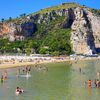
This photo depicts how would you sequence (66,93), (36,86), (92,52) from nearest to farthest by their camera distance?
(66,93) → (36,86) → (92,52)

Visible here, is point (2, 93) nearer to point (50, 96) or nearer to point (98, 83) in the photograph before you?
point (50, 96)

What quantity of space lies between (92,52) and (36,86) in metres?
137

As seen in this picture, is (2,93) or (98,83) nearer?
(2,93)

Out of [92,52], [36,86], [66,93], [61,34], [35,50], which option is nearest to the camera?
[66,93]

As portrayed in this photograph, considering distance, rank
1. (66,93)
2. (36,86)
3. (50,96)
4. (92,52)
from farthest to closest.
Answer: (92,52), (36,86), (66,93), (50,96)

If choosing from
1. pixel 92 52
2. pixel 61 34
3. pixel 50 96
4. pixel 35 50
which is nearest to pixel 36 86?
pixel 50 96

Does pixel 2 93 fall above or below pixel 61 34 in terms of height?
below

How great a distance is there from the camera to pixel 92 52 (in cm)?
17750

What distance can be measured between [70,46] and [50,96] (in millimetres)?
136306

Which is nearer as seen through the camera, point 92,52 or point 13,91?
point 13,91

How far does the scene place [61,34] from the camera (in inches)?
7657

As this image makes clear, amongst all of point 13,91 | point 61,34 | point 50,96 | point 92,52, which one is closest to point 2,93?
Answer: point 13,91

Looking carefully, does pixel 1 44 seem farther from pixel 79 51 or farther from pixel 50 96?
pixel 50 96

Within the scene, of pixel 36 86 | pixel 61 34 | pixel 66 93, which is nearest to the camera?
pixel 66 93
